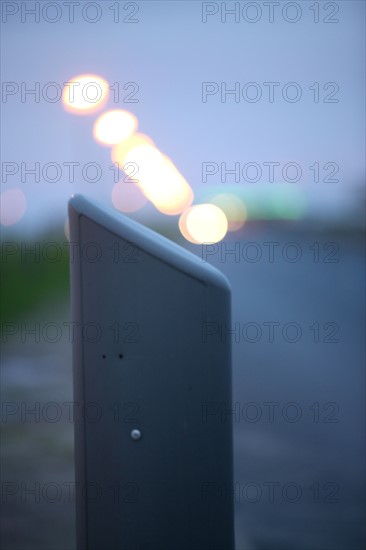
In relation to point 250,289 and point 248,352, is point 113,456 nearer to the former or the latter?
point 248,352

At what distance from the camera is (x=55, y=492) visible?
367cm

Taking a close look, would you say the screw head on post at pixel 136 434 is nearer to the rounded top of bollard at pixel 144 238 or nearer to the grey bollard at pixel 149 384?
the grey bollard at pixel 149 384

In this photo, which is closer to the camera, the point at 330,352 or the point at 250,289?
the point at 330,352

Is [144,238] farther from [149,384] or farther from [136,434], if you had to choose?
[136,434]

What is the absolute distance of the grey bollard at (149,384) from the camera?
166 centimetres

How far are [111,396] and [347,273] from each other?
5463 millimetres

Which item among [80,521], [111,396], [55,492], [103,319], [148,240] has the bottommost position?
[55,492]

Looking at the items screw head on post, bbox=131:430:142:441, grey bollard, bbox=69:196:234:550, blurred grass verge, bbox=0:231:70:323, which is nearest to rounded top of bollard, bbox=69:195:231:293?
grey bollard, bbox=69:196:234:550

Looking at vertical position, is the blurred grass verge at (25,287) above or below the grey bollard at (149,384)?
above

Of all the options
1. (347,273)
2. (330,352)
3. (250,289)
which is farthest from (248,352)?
(250,289)

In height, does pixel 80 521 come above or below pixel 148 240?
below

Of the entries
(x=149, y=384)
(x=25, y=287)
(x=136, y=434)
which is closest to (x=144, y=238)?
(x=149, y=384)

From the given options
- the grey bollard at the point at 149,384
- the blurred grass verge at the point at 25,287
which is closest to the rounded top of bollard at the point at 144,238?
the grey bollard at the point at 149,384

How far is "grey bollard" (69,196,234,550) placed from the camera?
166 centimetres
